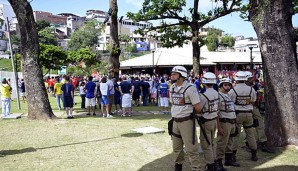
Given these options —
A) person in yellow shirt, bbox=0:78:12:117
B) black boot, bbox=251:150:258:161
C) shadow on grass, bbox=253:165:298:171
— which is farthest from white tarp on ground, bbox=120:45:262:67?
shadow on grass, bbox=253:165:298:171

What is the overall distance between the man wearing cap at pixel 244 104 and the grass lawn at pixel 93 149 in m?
0.45

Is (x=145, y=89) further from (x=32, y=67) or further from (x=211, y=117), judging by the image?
(x=211, y=117)

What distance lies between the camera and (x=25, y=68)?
12.1 metres

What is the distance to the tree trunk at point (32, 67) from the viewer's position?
11977 mm

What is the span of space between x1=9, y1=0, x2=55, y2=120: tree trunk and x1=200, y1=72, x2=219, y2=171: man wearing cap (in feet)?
25.8

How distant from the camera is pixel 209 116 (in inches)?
233

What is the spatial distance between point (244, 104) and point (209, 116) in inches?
52.7

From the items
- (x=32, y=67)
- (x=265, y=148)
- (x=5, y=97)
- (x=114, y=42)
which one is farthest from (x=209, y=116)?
(x=114, y=42)

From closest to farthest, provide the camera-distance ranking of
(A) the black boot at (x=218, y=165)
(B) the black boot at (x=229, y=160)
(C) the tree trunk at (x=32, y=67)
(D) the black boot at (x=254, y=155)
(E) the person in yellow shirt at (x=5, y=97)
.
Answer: (A) the black boot at (x=218, y=165) < (B) the black boot at (x=229, y=160) < (D) the black boot at (x=254, y=155) < (C) the tree trunk at (x=32, y=67) < (E) the person in yellow shirt at (x=5, y=97)

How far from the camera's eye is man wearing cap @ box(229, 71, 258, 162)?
6836 millimetres

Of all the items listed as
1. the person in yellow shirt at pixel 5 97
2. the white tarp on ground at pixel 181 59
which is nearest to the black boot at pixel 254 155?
the person in yellow shirt at pixel 5 97


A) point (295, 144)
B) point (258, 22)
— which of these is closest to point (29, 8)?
point (258, 22)

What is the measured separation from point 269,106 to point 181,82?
3301mm

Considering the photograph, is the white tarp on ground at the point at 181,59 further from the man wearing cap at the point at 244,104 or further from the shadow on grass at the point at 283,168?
the shadow on grass at the point at 283,168
